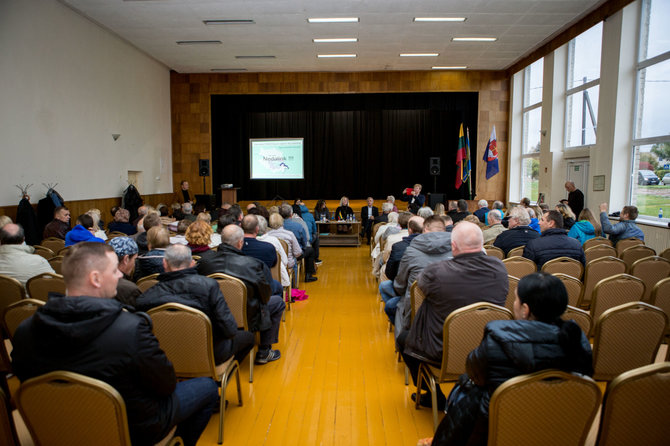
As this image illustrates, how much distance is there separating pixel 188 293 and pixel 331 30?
905cm

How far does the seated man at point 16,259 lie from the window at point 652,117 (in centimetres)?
936

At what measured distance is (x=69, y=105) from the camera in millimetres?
8836

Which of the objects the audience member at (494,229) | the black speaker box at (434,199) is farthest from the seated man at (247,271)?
the black speaker box at (434,199)

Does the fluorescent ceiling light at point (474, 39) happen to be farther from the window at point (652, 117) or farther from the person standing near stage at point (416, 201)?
the person standing near stage at point (416, 201)

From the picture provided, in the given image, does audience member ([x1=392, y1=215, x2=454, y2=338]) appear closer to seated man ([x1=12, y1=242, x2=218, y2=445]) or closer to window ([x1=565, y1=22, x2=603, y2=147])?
seated man ([x1=12, y1=242, x2=218, y2=445])

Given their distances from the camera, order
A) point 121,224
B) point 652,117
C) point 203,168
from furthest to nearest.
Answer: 1. point 203,168
2. point 652,117
3. point 121,224

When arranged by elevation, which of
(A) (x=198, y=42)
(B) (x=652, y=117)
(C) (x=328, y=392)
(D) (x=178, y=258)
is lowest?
(C) (x=328, y=392)

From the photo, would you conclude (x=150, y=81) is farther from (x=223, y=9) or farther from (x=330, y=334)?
(x=330, y=334)

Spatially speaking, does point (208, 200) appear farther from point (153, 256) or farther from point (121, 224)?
point (153, 256)

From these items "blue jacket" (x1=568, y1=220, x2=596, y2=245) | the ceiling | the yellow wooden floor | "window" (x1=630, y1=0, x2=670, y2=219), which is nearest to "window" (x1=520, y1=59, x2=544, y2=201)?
the ceiling

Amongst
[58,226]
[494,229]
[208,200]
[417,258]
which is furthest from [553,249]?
[208,200]

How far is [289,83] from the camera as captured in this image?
14.3m

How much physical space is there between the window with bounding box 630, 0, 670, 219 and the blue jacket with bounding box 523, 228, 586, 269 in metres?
5.01

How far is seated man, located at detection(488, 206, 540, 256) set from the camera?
16.2ft
